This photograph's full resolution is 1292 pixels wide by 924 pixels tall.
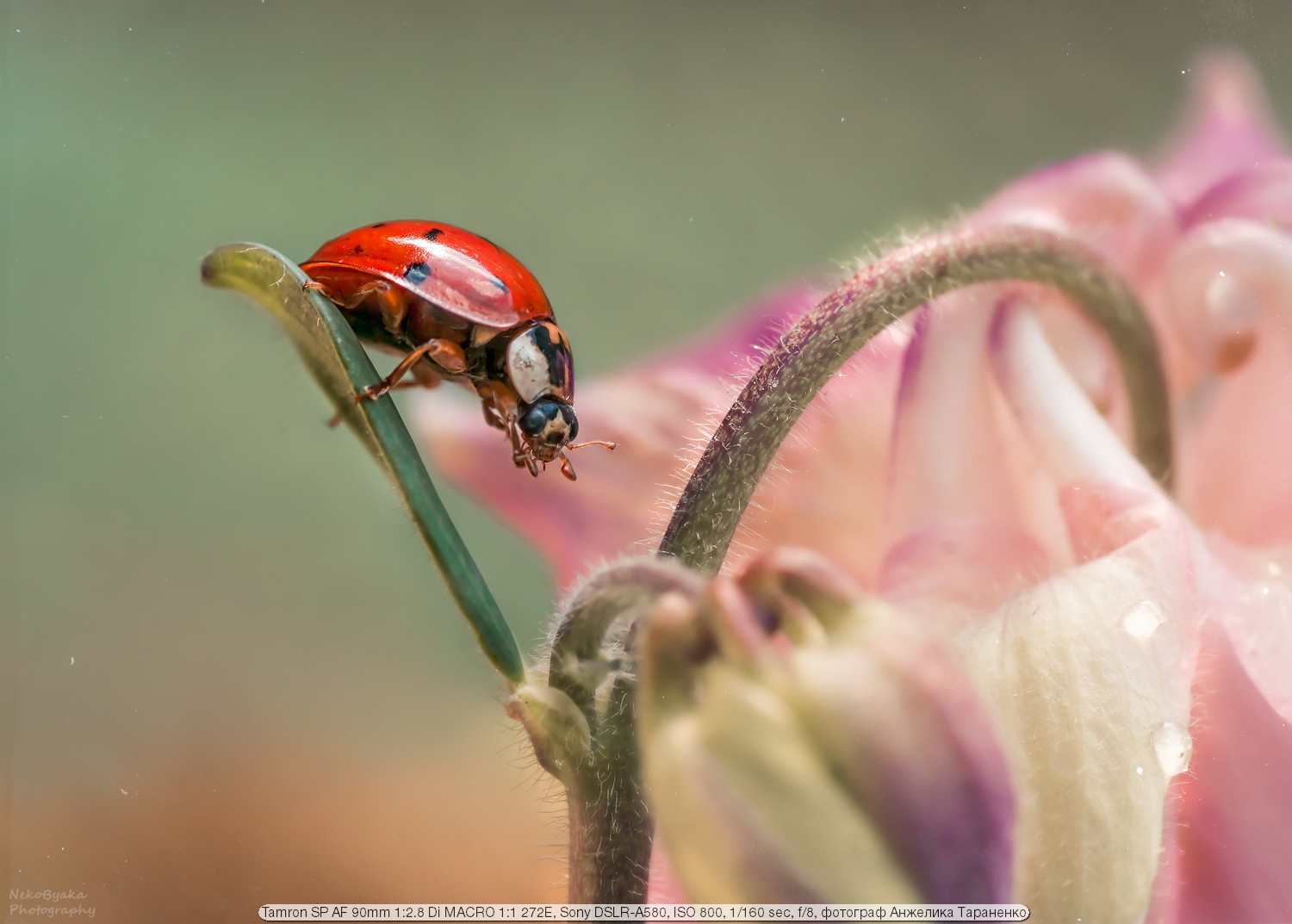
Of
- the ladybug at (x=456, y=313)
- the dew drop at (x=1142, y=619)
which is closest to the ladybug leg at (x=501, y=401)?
the ladybug at (x=456, y=313)

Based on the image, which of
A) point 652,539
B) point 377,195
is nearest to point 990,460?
point 652,539

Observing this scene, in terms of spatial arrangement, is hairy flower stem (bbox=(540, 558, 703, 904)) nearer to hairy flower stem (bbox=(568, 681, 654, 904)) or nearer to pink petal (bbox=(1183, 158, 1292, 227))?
hairy flower stem (bbox=(568, 681, 654, 904))

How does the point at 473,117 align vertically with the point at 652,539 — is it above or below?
above

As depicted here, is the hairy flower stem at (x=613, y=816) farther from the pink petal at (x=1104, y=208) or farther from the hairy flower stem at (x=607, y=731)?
the pink petal at (x=1104, y=208)

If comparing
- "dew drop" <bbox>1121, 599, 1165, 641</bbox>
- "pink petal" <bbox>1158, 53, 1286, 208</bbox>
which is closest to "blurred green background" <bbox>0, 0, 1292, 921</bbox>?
"pink petal" <bbox>1158, 53, 1286, 208</bbox>

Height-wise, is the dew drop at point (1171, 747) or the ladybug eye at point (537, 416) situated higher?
the ladybug eye at point (537, 416)

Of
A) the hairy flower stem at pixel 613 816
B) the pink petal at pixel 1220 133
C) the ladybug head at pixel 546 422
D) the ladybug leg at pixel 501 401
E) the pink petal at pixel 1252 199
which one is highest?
the pink petal at pixel 1220 133

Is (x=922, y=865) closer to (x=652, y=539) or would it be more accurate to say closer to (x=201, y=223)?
(x=652, y=539)
